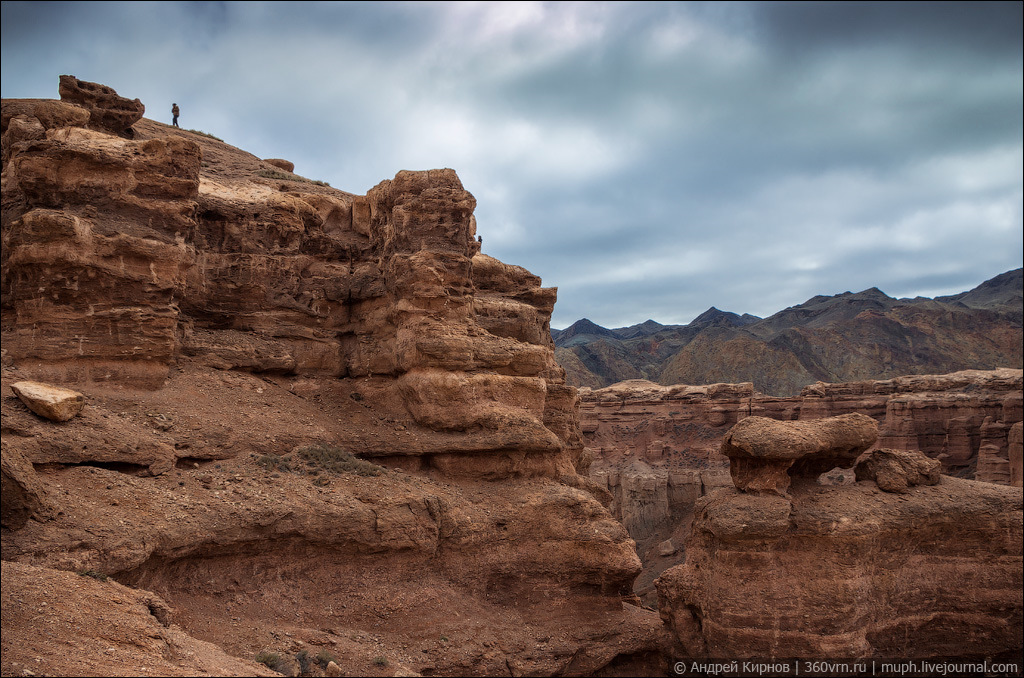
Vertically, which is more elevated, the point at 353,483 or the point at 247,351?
the point at 247,351

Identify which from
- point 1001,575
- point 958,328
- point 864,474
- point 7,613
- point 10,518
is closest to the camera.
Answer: point 7,613

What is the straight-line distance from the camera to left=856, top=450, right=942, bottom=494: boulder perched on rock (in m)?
17.3

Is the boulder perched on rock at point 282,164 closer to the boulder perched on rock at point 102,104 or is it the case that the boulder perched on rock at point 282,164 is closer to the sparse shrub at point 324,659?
the boulder perched on rock at point 102,104

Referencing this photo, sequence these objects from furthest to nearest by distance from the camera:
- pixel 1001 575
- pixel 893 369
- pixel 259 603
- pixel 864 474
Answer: pixel 893 369 → pixel 864 474 → pixel 1001 575 → pixel 259 603

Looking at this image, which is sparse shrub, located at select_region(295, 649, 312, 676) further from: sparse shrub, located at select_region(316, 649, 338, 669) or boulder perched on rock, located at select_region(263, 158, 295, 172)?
boulder perched on rock, located at select_region(263, 158, 295, 172)

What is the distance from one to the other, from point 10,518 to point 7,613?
2.19 metres

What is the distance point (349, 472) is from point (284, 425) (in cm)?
203

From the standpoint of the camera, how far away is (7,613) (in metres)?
7.64

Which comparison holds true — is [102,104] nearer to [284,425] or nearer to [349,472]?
[284,425]

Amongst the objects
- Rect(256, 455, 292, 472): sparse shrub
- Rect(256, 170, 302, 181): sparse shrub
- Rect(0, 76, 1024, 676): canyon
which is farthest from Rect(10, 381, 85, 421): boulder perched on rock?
Rect(256, 170, 302, 181): sparse shrub

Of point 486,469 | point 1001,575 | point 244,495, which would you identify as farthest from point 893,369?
point 244,495

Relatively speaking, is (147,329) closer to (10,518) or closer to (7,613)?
(10,518)

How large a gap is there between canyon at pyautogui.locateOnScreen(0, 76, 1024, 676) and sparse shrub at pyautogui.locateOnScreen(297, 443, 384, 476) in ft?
0.22

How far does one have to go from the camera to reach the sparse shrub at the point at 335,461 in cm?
1484
